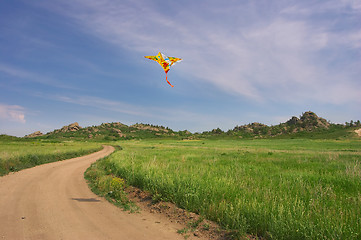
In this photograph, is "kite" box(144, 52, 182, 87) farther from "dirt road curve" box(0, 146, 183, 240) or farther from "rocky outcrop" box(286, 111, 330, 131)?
"rocky outcrop" box(286, 111, 330, 131)

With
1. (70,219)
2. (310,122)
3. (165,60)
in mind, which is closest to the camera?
(70,219)

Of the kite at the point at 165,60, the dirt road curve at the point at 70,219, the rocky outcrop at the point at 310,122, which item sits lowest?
the dirt road curve at the point at 70,219

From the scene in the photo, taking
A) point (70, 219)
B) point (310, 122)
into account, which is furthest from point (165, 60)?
point (310, 122)

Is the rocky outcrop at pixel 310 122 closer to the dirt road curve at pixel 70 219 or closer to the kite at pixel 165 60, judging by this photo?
the kite at pixel 165 60

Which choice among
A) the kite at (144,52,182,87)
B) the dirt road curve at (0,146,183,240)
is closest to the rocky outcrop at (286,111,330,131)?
the kite at (144,52,182,87)

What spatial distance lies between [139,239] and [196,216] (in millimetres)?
2234

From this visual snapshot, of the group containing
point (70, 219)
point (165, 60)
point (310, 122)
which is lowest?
point (70, 219)

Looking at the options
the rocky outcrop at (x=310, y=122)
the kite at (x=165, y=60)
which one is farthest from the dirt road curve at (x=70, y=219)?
the rocky outcrop at (x=310, y=122)

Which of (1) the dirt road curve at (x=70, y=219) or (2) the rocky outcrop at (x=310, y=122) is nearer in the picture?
(1) the dirt road curve at (x=70, y=219)

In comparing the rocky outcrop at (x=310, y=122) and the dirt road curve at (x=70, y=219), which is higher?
the rocky outcrop at (x=310, y=122)

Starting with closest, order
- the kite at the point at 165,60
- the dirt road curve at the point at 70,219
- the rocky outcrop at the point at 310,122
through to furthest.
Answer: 1. the dirt road curve at the point at 70,219
2. the kite at the point at 165,60
3. the rocky outcrop at the point at 310,122

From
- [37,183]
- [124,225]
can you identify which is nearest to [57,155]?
[37,183]

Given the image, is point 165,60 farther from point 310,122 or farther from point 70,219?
point 310,122

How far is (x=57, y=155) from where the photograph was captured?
96.6 feet
